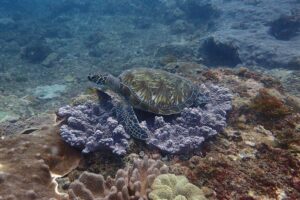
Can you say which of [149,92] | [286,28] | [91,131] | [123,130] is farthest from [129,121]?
[286,28]

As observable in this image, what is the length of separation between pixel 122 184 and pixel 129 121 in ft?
4.46

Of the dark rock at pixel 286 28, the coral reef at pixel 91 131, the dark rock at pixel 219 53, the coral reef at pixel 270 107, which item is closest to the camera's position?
the coral reef at pixel 91 131

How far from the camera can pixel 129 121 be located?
174 inches

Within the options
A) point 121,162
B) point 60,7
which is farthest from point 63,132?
point 60,7

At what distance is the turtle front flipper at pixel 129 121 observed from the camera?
4.32 meters

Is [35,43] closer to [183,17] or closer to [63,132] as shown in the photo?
[183,17]

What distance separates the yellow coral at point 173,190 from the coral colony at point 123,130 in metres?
0.91

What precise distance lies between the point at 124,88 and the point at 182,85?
1.07 m

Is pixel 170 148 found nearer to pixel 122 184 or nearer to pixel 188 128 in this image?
pixel 188 128

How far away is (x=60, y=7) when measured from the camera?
114 ft

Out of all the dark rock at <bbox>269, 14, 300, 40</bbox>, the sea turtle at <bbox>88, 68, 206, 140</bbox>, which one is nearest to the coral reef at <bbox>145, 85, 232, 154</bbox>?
the sea turtle at <bbox>88, 68, 206, 140</bbox>

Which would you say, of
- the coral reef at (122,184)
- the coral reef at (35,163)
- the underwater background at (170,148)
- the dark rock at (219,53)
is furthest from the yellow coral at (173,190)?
the dark rock at (219,53)

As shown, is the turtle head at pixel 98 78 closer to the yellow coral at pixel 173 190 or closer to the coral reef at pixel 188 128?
the coral reef at pixel 188 128

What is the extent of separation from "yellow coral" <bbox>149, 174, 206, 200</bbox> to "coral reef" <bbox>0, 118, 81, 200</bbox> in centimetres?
105
